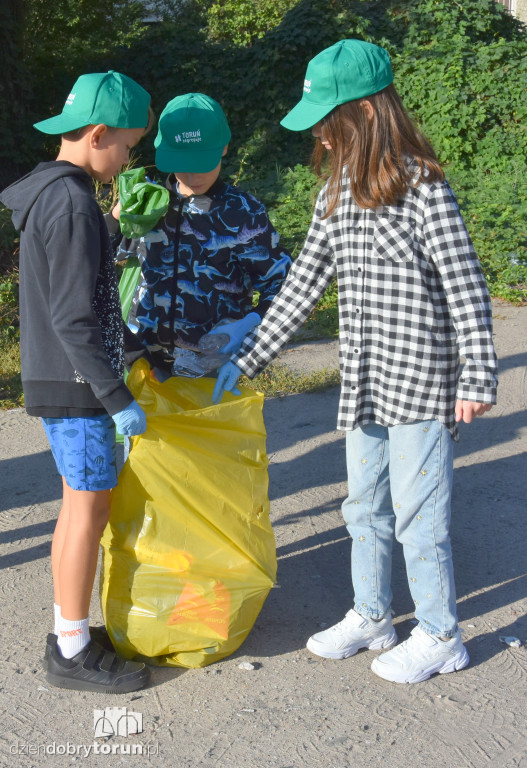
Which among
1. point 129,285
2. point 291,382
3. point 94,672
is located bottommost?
point 291,382

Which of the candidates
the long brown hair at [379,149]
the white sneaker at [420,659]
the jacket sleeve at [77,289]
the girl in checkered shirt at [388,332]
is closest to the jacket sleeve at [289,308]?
the girl in checkered shirt at [388,332]

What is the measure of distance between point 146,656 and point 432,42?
11659 millimetres

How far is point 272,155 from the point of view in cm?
1256

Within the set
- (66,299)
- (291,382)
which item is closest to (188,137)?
(66,299)

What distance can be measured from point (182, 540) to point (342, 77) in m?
1.41

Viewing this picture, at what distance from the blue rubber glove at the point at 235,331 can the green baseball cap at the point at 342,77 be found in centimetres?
64

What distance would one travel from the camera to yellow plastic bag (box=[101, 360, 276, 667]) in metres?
2.52

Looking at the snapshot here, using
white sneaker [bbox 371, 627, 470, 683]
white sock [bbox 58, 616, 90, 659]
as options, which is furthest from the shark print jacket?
white sneaker [bbox 371, 627, 470, 683]

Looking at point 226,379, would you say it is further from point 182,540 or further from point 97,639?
point 97,639

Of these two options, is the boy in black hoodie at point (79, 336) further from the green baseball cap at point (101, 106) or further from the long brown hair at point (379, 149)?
the long brown hair at point (379, 149)

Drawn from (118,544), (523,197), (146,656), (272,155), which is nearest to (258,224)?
(118,544)

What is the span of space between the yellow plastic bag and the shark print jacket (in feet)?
0.67

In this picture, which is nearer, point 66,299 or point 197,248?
point 66,299

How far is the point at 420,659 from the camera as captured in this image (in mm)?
2543
